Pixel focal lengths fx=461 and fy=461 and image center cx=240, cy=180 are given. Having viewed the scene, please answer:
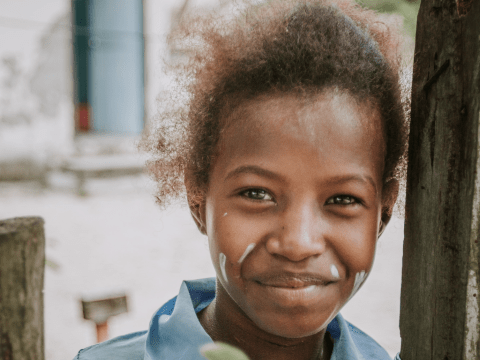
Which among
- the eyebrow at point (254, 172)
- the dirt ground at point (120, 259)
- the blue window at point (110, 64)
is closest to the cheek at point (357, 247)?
the eyebrow at point (254, 172)

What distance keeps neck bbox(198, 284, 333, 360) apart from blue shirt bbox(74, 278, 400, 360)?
8 centimetres

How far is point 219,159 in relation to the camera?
46.1 inches

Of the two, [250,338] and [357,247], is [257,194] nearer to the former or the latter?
[357,247]

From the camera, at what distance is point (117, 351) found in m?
1.33

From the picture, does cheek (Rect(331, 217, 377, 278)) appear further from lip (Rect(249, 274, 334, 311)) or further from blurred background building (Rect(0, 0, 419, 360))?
blurred background building (Rect(0, 0, 419, 360))

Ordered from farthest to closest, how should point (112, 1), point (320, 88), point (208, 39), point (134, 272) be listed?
point (112, 1)
point (134, 272)
point (208, 39)
point (320, 88)

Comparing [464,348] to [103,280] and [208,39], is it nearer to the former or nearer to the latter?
[208,39]

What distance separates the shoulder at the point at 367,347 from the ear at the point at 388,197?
0.48 metres

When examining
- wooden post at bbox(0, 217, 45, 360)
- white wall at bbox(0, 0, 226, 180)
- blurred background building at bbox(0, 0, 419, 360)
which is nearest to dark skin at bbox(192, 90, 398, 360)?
wooden post at bbox(0, 217, 45, 360)

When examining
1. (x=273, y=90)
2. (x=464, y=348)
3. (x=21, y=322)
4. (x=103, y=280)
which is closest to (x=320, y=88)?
(x=273, y=90)

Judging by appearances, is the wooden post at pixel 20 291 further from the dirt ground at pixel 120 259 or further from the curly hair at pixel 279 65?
the dirt ground at pixel 120 259

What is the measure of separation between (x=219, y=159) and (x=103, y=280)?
11.4 feet

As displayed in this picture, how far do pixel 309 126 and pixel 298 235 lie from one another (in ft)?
0.82

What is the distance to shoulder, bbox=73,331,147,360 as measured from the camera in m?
1.30
